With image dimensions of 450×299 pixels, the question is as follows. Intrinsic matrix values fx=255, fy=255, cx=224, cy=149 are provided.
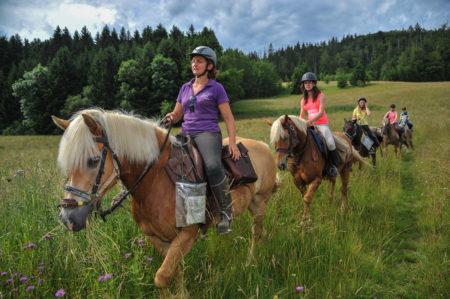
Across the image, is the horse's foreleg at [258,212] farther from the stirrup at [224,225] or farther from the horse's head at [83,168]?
the horse's head at [83,168]

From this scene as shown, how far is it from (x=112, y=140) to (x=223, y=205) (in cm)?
139

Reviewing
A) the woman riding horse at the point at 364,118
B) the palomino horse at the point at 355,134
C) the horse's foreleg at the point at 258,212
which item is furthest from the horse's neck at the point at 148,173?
the woman riding horse at the point at 364,118

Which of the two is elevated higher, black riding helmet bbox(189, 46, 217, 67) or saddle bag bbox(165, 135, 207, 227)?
black riding helmet bbox(189, 46, 217, 67)

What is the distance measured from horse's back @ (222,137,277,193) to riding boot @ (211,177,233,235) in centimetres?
110

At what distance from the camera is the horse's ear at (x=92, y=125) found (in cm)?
199

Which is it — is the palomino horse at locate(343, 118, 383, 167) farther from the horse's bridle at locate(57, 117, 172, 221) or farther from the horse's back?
the horse's bridle at locate(57, 117, 172, 221)

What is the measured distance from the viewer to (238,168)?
323 cm

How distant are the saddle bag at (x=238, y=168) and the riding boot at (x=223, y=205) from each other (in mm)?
271

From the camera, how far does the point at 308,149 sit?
5.41 metres

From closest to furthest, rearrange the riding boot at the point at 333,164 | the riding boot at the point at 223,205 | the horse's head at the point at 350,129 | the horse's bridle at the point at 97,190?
the horse's bridle at the point at 97,190
the riding boot at the point at 223,205
the riding boot at the point at 333,164
the horse's head at the point at 350,129

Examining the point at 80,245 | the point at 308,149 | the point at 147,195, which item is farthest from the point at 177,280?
the point at 308,149

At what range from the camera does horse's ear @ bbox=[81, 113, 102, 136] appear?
6.52 feet

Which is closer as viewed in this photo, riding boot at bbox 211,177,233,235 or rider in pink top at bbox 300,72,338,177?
riding boot at bbox 211,177,233,235

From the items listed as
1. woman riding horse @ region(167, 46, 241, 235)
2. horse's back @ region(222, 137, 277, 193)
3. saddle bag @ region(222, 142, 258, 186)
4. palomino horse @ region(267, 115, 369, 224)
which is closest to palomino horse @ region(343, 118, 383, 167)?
palomino horse @ region(267, 115, 369, 224)
